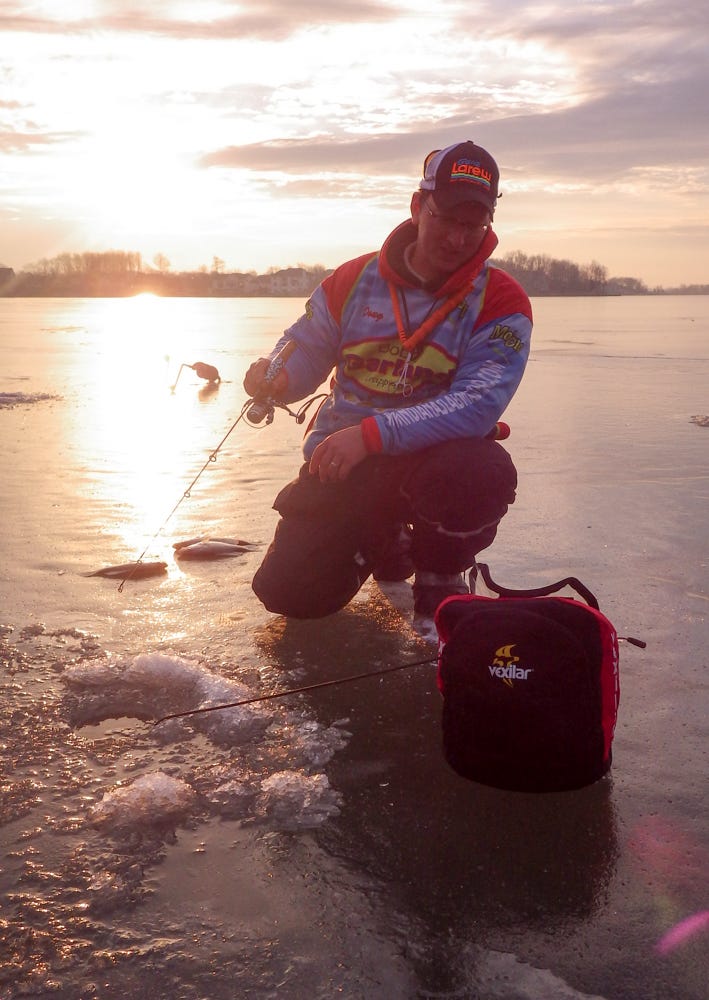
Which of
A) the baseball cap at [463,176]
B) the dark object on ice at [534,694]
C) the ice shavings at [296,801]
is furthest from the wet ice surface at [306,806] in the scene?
the baseball cap at [463,176]

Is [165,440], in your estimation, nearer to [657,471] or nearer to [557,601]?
[657,471]

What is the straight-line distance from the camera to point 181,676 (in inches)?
118

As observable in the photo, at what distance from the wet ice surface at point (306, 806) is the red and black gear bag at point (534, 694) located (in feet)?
0.34

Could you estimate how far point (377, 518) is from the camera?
3.61 m

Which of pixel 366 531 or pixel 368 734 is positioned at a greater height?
pixel 366 531

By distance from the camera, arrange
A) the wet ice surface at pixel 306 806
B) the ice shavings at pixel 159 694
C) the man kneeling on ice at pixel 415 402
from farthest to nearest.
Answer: the man kneeling on ice at pixel 415 402, the ice shavings at pixel 159 694, the wet ice surface at pixel 306 806

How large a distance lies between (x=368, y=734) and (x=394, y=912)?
2.63 ft

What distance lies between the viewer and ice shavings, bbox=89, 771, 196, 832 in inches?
87.2

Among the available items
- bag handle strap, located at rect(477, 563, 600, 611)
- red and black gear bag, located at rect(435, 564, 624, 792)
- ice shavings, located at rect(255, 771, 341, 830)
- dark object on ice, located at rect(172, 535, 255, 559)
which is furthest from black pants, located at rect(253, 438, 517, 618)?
ice shavings, located at rect(255, 771, 341, 830)

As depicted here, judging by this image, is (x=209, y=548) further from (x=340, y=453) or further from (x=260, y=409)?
(x=340, y=453)

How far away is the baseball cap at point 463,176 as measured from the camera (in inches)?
125

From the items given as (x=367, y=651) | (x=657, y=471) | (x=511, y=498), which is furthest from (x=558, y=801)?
(x=657, y=471)

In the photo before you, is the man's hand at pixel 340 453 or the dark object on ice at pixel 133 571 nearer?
the man's hand at pixel 340 453

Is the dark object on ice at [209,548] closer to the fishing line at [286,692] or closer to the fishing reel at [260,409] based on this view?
the fishing reel at [260,409]
